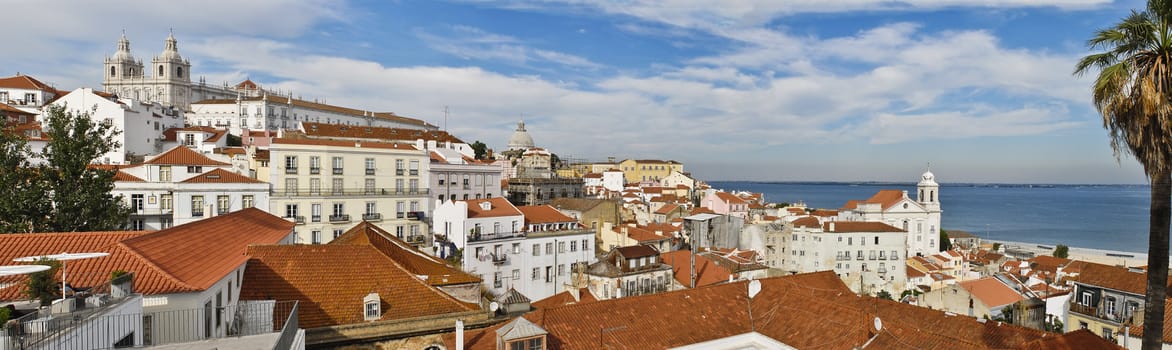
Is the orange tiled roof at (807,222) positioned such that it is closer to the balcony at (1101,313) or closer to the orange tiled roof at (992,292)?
the orange tiled roof at (992,292)

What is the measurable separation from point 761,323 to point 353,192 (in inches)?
1207

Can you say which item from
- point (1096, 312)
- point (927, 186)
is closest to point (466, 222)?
point (1096, 312)

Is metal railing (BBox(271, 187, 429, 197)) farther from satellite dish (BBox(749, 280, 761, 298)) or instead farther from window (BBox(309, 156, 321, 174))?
satellite dish (BBox(749, 280, 761, 298))

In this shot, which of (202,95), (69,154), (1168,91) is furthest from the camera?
(202,95)

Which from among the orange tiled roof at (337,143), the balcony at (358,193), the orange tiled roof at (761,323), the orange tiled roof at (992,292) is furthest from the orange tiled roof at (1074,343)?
the orange tiled roof at (337,143)

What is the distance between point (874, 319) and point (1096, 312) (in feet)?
56.9

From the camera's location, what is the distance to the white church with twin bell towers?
10388 centimetres

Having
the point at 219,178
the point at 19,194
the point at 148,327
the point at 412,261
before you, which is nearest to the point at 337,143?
the point at 219,178

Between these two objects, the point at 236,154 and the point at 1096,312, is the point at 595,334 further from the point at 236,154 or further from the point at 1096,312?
the point at 236,154

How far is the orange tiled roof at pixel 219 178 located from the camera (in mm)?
36281

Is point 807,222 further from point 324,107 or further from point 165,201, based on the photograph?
point 324,107

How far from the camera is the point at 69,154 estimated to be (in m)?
22.5

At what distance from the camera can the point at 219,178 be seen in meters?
36.9

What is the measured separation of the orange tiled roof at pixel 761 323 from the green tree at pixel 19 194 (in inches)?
670
